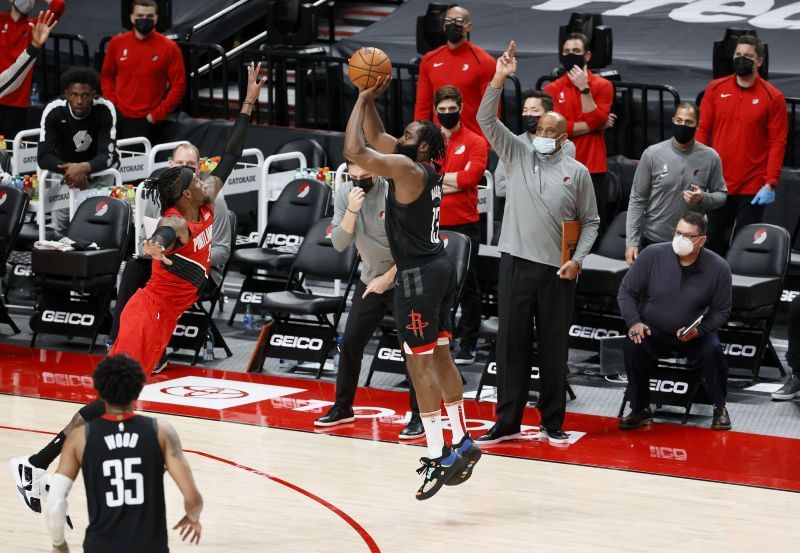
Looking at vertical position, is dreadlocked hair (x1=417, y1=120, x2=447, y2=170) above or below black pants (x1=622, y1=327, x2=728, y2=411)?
above

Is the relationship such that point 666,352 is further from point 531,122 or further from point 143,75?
point 143,75

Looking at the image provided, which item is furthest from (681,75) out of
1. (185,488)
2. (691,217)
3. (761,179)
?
(185,488)

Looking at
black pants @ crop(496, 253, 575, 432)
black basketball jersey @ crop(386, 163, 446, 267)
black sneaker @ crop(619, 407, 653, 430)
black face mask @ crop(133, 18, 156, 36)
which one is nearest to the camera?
black basketball jersey @ crop(386, 163, 446, 267)

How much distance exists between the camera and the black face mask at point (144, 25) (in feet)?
44.8

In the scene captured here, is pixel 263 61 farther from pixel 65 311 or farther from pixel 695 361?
pixel 695 361

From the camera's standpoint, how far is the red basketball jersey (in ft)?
24.4

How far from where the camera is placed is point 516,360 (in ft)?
28.4

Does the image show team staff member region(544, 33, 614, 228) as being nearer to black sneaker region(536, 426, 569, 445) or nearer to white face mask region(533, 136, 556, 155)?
white face mask region(533, 136, 556, 155)

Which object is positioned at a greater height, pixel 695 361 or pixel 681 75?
pixel 681 75

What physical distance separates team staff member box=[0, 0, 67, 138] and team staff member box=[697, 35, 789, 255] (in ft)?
21.5

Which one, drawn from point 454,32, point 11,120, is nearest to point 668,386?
point 454,32

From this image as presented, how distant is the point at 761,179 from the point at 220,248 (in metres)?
4.12

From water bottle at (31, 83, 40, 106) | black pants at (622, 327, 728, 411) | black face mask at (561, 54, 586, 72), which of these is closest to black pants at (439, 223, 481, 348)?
black pants at (622, 327, 728, 411)

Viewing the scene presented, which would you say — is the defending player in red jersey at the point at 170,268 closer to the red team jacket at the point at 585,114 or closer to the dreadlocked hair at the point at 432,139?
the dreadlocked hair at the point at 432,139
